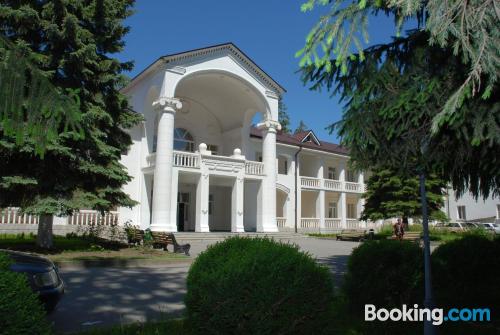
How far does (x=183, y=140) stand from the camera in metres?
31.3

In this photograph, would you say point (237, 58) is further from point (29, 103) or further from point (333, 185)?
point (29, 103)

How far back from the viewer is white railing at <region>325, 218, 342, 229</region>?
36.2 meters

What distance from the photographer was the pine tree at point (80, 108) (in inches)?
560

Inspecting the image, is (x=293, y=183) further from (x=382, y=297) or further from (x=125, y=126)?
(x=382, y=297)

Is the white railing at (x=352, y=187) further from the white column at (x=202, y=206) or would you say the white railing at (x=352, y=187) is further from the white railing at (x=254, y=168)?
the white column at (x=202, y=206)

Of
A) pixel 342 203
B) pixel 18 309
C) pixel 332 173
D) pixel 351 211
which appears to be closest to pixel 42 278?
pixel 18 309

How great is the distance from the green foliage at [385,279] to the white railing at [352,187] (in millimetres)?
32290

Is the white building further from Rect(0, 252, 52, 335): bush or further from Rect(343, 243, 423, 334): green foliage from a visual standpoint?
Rect(0, 252, 52, 335): bush

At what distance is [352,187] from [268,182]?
13066 mm

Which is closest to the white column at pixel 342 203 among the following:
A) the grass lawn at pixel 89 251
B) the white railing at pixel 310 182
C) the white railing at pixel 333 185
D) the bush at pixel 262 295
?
the white railing at pixel 333 185

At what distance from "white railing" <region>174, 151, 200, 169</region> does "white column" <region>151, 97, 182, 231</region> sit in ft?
2.62

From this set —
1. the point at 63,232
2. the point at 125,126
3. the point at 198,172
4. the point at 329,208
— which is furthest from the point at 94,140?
the point at 329,208

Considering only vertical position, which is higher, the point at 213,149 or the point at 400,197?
the point at 213,149

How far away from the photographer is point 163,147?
24609 mm
